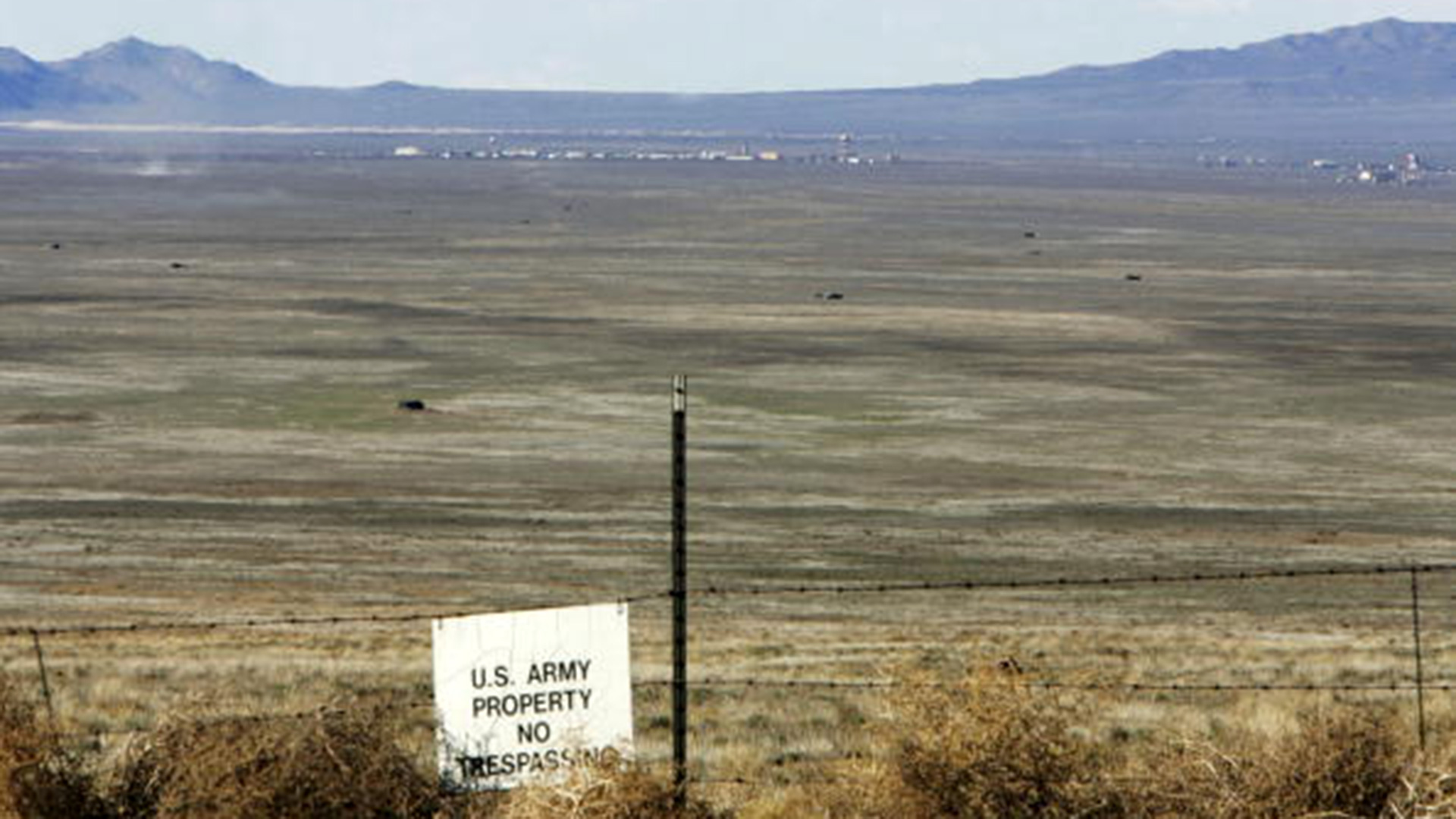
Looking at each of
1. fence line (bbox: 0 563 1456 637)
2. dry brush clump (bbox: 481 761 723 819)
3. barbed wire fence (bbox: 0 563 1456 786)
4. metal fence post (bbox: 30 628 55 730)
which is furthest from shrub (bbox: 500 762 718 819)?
fence line (bbox: 0 563 1456 637)

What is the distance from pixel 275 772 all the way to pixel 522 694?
57.2 inches

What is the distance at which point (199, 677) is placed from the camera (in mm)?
24625

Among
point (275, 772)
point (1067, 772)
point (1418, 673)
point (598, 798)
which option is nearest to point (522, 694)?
point (598, 798)

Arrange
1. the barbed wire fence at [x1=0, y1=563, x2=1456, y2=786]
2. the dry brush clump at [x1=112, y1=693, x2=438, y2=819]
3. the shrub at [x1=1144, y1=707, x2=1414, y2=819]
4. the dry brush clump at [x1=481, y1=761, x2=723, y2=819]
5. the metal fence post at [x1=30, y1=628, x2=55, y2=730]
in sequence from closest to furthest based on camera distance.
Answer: the dry brush clump at [x1=481, y1=761, x2=723, y2=819]
the dry brush clump at [x1=112, y1=693, x2=438, y2=819]
the shrub at [x1=1144, y1=707, x2=1414, y2=819]
the metal fence post at [x1=30, y1=628, x2=55, y2=730]
the barbed wire fence at [x1=0, y1=563, x2=1456, y2=786]

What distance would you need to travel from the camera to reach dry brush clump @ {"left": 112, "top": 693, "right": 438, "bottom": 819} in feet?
41.3

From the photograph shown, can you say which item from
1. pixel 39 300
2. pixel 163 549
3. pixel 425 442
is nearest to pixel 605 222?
pixel 39 300

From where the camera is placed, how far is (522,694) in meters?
13.4

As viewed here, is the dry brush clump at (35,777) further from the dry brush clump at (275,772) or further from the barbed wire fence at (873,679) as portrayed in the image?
the barbed wire fence at (873,679)

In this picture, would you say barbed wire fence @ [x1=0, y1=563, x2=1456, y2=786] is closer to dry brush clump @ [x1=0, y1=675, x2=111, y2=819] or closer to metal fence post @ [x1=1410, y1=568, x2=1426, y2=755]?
metal fence post @ [x1=1410, y1=568, x2=1426, y2=755]

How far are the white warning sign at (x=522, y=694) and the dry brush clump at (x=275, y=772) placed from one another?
0.35 m

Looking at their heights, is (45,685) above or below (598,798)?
below

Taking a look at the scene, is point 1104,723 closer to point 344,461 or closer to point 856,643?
point 856,643

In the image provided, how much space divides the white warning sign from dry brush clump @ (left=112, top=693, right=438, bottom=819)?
352mm

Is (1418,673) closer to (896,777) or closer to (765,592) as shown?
(896,777)
